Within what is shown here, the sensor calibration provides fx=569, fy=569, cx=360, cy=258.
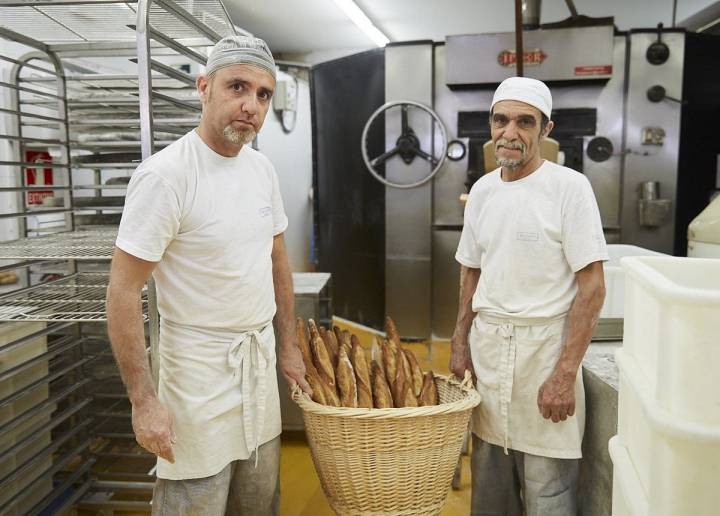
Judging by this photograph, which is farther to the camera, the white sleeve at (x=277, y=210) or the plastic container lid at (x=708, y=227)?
A: the plastic container lid at (x=708, y=227)

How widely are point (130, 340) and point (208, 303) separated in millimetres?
213

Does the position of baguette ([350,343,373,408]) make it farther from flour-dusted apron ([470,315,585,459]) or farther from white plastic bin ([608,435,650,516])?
white plastic bin ([608,435,650,516])

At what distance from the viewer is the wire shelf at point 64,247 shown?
71.2 inches

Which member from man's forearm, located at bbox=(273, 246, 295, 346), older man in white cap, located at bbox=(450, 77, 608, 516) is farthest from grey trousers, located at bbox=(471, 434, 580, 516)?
man's forearm, located at bbox=(273, 246, 295, 346)

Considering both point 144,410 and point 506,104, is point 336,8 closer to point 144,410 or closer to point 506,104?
point 506,104

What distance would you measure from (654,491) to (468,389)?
3.48 ft

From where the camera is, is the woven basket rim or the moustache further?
the moustache

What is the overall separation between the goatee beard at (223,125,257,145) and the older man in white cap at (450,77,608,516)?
0.76m

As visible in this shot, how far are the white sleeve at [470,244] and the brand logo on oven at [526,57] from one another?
2655 mm

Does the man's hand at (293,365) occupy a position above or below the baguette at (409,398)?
above

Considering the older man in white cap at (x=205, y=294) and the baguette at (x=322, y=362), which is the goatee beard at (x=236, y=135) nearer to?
the older man in white cap at (x=205, y=294)

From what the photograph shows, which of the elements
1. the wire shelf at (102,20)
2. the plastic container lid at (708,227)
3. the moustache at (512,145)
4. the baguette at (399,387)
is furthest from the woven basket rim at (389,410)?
the plastic container lid at (708,227)

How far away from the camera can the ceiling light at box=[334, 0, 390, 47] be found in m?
5.81

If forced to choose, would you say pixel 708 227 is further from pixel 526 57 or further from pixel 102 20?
pixel 102 20
